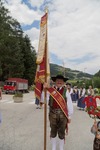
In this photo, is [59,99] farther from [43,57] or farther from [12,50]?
[12,50]

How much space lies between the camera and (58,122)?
6.62 m

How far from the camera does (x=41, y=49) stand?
6.70 metres

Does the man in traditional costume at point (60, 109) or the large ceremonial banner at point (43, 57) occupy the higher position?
the large ceremonial banner at point (43, 57)

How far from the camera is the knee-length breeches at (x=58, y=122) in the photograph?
6.50m

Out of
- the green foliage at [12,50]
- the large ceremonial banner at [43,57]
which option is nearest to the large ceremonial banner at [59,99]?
the large ceremonial banner at [43,57]

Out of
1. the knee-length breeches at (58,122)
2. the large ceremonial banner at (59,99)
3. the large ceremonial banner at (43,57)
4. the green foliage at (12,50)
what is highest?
the green foliage at (12,50)

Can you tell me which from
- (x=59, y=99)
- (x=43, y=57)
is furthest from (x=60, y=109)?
(x=43, y=57)

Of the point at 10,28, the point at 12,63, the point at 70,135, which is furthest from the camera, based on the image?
the point at 12,63

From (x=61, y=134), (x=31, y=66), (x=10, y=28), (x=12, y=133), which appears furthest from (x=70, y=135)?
(x=31, y=66)

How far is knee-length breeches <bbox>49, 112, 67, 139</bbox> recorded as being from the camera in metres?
6.50

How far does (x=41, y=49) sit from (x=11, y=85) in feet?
147

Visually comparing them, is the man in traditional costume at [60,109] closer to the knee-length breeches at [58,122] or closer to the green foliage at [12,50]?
the knee-length breeches at [58,122]

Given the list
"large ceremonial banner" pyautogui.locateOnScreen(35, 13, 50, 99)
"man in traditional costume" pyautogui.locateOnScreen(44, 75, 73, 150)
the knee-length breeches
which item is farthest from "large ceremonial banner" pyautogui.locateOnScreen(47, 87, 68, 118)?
"large ceremonial banner" pyautogui.locateOnScreen(35, 13, 50, 99)

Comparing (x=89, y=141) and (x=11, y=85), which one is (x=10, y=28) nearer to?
(x=11, y=85)
